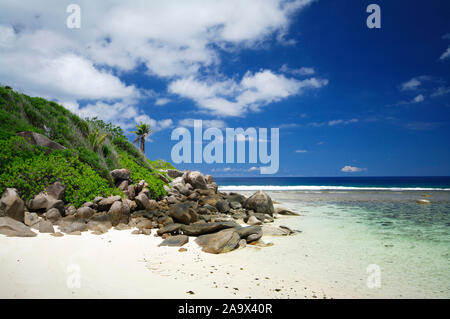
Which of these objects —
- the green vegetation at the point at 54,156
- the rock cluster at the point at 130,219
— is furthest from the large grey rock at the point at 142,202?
the green vegetation at the point at 54,156

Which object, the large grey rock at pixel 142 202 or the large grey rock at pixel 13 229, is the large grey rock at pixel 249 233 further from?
the large grey rock at pixel 13 229

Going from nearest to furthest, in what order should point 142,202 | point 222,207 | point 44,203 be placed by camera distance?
point 44,203 → point 142,202 → point 222,207

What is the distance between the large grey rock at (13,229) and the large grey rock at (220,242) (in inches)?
170

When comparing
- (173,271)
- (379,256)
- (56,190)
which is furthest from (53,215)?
(379,256)

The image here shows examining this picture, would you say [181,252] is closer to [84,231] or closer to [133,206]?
[84,231]

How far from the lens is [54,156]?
10.7 metres

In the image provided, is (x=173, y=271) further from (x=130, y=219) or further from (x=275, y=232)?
(x=130, y=219)

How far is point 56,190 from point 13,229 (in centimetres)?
320

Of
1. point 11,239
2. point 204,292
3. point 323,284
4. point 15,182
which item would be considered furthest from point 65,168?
point 323,284

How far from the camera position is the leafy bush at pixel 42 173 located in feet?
29.0

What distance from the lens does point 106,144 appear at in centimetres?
1555

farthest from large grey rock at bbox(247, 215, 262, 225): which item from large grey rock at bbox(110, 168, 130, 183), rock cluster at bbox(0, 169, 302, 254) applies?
large grey rock at bbox(110, 168, 130, 183)

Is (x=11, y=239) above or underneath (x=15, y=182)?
underneath
